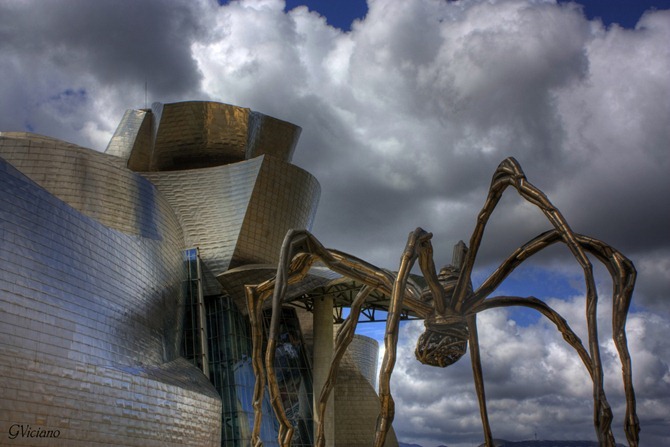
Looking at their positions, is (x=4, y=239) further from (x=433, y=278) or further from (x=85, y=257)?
(x=433, y=278)

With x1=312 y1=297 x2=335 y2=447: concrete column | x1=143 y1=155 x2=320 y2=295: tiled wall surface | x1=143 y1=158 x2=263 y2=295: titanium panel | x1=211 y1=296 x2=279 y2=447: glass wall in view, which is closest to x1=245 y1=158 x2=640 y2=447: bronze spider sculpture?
x1=211 y1=296 x2=279 y2=447: glass wall

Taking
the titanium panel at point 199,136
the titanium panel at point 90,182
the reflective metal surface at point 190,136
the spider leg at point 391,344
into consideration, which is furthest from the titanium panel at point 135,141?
the spider leg at point 391,344

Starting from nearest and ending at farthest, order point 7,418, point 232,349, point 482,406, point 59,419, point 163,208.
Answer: point 482,406, point 7,418, point 59,419, point 163,208, point 232,349

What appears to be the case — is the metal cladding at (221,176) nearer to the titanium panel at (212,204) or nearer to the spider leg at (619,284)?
the titanium panel at (212,204)

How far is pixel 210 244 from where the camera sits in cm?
3459

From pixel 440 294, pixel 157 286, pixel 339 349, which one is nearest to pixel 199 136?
pixel 157 286

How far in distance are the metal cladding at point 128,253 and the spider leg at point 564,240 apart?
13084mm

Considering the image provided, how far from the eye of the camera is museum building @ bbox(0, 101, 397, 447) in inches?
746

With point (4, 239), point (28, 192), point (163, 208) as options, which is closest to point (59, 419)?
point (4, 239)

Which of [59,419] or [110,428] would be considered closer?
[59,419]

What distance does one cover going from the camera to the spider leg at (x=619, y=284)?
6410 mm

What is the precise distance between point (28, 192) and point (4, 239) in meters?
1.94

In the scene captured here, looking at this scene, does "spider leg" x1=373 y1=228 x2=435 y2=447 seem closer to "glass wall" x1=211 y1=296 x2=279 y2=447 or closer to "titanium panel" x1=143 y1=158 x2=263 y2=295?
"glass wall" x1=211 y1=296 x2=279 y2=447

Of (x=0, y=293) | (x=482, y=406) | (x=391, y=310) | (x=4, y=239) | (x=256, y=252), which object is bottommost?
(x=482, y=406)
